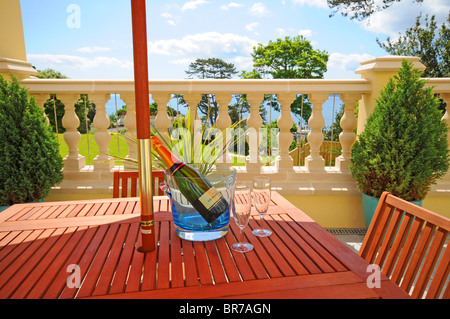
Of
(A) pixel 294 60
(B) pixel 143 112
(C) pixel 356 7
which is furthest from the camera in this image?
(A) pixel 294 60

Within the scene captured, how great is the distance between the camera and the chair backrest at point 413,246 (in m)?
0.90

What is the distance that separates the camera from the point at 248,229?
46.0 inches

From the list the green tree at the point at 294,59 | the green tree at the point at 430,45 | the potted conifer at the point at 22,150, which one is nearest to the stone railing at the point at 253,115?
the potted conifer at the point at 22,150

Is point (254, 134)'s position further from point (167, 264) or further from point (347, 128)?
point (167, 264)

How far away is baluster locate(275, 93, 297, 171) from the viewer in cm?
285

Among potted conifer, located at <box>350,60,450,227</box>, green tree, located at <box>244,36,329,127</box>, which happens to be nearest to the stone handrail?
potted conifer, located at <box>350,60,450,227</box>

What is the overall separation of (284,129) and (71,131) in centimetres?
194

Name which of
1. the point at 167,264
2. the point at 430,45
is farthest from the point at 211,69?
the point at 167,264

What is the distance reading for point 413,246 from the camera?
1.06 metres

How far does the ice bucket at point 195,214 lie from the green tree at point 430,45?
18475 millimetres

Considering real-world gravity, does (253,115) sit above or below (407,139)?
above
